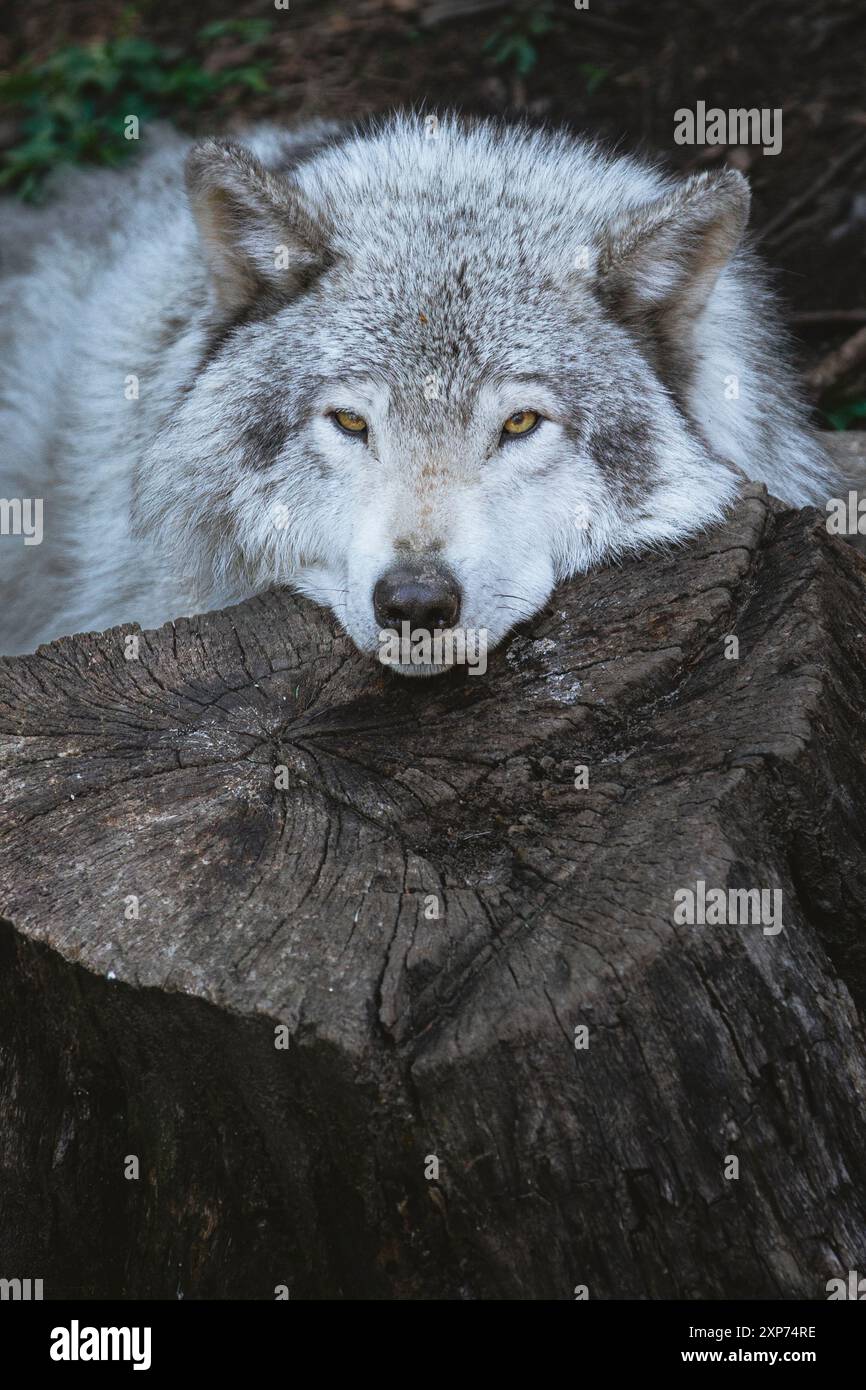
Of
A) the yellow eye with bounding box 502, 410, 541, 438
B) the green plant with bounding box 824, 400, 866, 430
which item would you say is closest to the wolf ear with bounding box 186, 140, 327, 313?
the yellow eye with bounding box 502, 410, 541, 438

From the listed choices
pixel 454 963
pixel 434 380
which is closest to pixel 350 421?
pixel 434 380

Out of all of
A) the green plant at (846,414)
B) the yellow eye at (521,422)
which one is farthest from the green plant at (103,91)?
the yellow eye at (521,422)

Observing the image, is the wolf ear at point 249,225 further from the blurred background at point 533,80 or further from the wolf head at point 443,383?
the blurred background at point 533,80

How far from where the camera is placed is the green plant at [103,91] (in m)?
8.37

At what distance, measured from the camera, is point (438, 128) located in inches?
193

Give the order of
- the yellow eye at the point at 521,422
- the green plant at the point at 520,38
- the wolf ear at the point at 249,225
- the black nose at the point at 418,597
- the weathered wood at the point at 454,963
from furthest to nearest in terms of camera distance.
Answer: the green plant at the point at 520,38 < the wolf ear at the point at 249,225 < the yellow eye at the point at 521,422 < the black nose at the point at 418,597 < the weathered wood at the point at 454,963

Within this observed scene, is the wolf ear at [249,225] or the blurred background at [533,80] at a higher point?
the blurred background at [533,80]

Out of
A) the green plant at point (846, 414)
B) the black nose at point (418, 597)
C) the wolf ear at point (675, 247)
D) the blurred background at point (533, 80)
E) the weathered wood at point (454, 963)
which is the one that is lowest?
the weathered wood at point (454, 963)

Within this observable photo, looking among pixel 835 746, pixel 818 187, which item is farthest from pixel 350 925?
pixel 818 187

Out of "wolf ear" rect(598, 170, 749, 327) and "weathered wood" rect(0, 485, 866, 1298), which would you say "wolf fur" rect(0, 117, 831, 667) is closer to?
"wolf ear" rect(598, 170, 749, 327)

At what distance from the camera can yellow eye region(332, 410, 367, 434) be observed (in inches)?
156

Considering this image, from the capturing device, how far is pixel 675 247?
13.3 feet

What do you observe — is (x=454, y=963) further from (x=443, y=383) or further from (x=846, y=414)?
(x=846, y=414)

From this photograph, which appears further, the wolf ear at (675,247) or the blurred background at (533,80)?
the blurred background at (533,80)
